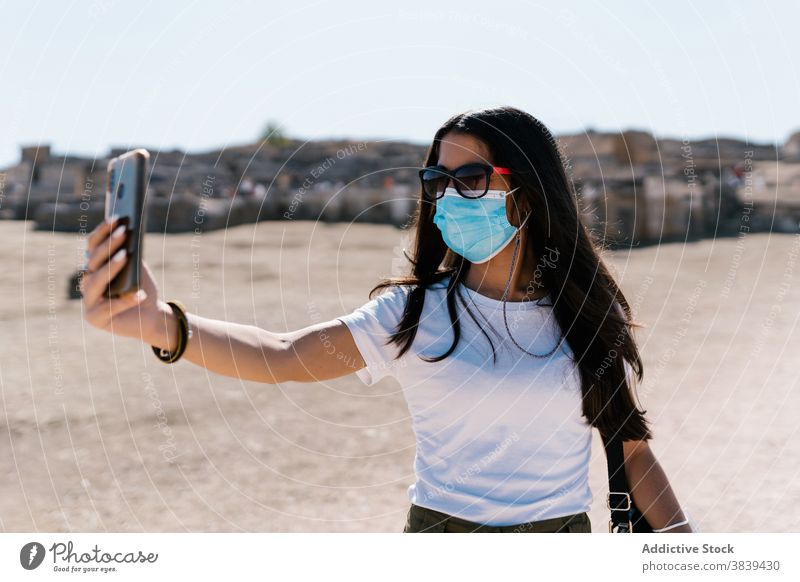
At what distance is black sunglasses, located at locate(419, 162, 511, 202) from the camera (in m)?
2.46

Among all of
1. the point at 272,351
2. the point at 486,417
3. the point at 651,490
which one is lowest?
the point at 651,490

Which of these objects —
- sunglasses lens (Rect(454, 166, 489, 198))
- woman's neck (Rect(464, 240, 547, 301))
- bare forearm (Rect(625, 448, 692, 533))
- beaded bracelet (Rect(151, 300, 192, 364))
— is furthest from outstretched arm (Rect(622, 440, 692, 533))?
beaded bracelet (Rect(151, 300, 192, 364))

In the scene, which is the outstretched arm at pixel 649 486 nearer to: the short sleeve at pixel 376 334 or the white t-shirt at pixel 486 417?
the white t-shirt at pixel 486 417

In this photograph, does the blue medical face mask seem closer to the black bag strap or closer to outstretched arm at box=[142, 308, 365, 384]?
outstretched arm at box=[142, 308, 365, 384]

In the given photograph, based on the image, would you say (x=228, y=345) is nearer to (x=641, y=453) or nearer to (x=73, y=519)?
(x=641, y=453)

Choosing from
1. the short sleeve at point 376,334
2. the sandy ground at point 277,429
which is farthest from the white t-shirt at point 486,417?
the sandy ground at point 277,429

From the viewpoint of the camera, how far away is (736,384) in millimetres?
8570

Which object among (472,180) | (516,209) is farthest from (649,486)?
(472,180)

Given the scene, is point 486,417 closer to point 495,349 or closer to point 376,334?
point 495,349

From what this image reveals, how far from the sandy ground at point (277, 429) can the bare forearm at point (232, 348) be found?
94cm

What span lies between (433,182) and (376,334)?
1.85 feet

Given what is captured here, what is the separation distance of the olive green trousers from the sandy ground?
1.06 m

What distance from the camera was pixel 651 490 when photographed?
251cm

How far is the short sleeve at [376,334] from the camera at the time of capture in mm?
2262
